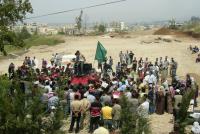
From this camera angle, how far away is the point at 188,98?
13992 mm

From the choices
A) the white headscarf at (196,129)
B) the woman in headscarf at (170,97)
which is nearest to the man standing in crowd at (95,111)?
the white headscarf at (196,129)

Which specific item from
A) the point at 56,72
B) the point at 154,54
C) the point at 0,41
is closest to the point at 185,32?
the point at 154,54

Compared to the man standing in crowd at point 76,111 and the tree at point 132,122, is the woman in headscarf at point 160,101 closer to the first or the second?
the man standing in crowd at point 76,111

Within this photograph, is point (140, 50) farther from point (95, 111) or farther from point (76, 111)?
point (95, 111)

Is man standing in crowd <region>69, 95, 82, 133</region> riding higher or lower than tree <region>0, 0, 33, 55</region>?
lower

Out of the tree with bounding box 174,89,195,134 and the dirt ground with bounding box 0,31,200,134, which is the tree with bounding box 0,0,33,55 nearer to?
the tree with bounding box 174,89,195,134

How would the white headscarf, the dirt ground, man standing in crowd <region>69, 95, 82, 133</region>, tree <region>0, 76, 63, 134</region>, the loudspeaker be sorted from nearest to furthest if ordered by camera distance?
tree <region>0, 76, 63, 134</region>
the white headscarf
man standing in crowd <region>69, 95, 82, 133</region>
the loudspeaker
the dirt ground

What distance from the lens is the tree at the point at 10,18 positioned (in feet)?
70.0

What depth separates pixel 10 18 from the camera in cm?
2192

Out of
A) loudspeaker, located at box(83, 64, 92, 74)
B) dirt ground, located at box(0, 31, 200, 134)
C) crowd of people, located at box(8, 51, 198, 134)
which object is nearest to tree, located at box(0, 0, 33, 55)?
crowd of people, located at box(8, 51, 198, 134)

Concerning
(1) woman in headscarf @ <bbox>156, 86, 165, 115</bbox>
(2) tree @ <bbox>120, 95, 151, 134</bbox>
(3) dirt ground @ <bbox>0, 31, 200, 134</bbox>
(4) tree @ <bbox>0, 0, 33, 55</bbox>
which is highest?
(4) tree @ <bbox>0, 0, 33, 55</bbox>

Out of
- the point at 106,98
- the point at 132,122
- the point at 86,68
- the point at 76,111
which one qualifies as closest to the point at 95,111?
the point at 76,111

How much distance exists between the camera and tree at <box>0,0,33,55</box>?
2133 centimetres

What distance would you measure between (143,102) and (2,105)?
22.0ft
